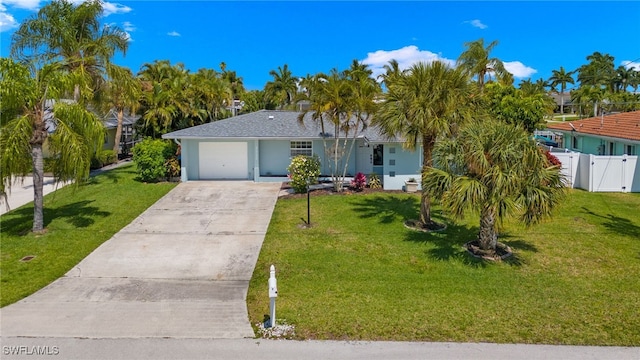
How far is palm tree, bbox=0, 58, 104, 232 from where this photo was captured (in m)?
11.0

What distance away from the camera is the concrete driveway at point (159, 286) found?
7.19 m

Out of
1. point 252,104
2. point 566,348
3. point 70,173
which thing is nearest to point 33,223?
point 70,173

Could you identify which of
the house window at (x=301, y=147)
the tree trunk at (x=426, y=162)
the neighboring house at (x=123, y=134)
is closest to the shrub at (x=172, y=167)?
the house window at (x=301, y=147)

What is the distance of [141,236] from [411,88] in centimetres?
868

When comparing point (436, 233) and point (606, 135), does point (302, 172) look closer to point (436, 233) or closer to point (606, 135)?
point (436, 233)

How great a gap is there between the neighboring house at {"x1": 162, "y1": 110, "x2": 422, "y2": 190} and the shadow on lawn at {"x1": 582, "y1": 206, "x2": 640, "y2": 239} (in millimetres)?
9231

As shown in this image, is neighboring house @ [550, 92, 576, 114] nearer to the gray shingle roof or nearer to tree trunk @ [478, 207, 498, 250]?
the gray shingle roof

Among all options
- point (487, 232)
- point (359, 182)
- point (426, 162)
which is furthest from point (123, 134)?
point (487, 232)

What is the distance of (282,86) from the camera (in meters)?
60.6

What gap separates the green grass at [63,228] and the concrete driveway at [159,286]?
1.25 feet

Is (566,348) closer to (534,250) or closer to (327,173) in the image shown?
(534,250)

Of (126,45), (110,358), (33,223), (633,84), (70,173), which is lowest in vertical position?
(110,358)

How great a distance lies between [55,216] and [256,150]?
8943mm

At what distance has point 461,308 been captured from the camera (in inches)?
302
